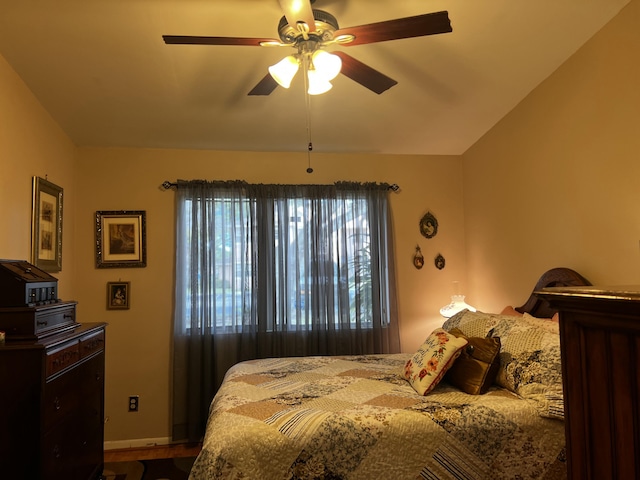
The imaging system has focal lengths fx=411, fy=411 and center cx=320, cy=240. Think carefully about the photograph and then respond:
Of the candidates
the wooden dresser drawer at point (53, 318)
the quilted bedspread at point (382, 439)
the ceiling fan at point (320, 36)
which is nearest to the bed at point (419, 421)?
the quilted bedspread at point (382, 439)

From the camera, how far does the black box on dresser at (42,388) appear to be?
5.78ft

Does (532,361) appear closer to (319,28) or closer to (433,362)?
(433,362)

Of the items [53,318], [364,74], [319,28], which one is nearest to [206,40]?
[319,28]

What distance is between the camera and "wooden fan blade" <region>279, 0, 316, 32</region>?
1.50 metres

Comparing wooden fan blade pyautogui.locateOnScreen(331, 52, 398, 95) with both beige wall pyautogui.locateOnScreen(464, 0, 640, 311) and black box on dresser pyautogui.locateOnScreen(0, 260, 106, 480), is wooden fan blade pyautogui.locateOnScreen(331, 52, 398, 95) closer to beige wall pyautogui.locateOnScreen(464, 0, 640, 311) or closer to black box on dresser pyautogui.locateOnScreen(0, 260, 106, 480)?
beige wall pyautogui.locateOnScreen(464, 0, 640, 311)

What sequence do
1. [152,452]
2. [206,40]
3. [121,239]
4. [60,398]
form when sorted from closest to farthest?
[206,40] → [60,398] → [152,452] → [121,239]

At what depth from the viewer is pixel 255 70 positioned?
243cm

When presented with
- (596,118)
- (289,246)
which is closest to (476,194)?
(596,118)

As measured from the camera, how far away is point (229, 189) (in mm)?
3648

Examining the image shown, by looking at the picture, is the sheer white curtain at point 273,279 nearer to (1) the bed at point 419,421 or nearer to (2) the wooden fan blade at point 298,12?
(1) the bed at point 419,421

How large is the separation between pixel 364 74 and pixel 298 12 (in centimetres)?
54

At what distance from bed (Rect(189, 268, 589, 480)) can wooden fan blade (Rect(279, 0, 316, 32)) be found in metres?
1.64

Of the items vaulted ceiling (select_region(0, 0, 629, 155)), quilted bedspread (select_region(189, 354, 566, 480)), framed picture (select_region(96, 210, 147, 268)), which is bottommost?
quilted bedspread (select_region(189, 354, 566, 480))

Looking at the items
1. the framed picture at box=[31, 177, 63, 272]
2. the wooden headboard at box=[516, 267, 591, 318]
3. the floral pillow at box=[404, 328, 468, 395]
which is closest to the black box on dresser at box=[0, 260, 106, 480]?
the framed picture at box=[31, 177, 63, 272]
